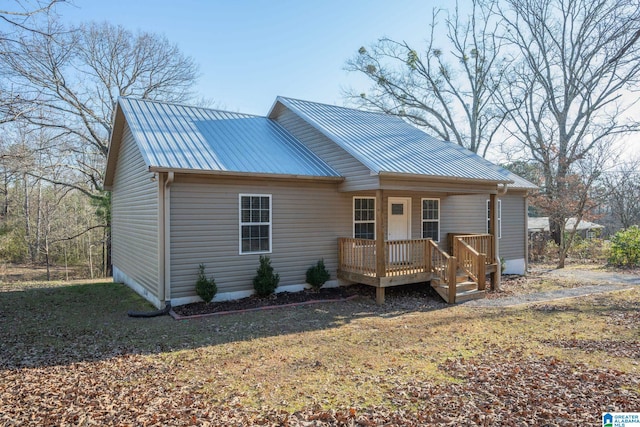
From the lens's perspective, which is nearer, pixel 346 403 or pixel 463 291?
pixel 346 403

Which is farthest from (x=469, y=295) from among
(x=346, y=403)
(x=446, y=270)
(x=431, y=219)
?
(x=346, y=403)

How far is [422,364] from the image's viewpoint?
5.66m

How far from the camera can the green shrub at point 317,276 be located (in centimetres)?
1059

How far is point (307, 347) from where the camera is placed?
6.48 metres

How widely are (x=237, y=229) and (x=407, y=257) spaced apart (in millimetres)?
4531

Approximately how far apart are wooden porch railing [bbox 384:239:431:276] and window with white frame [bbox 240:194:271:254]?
10.3ft

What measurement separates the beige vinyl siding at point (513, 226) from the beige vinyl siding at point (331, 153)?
26.5 ft

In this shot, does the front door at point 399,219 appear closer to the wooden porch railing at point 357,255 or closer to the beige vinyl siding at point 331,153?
the wooden porch railing at point 357,255

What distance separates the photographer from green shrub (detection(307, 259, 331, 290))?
10.6m

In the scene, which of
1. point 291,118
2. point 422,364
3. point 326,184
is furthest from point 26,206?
point 422,364

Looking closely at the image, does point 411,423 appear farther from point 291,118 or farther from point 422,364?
point 291,118

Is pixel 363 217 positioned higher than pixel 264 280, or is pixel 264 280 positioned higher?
pixel 363 217

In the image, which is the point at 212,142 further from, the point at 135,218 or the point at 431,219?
the point at 431,219

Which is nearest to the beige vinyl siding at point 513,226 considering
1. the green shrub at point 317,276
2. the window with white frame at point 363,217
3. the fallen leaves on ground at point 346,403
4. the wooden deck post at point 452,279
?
the wooden deck post at point 452,279
